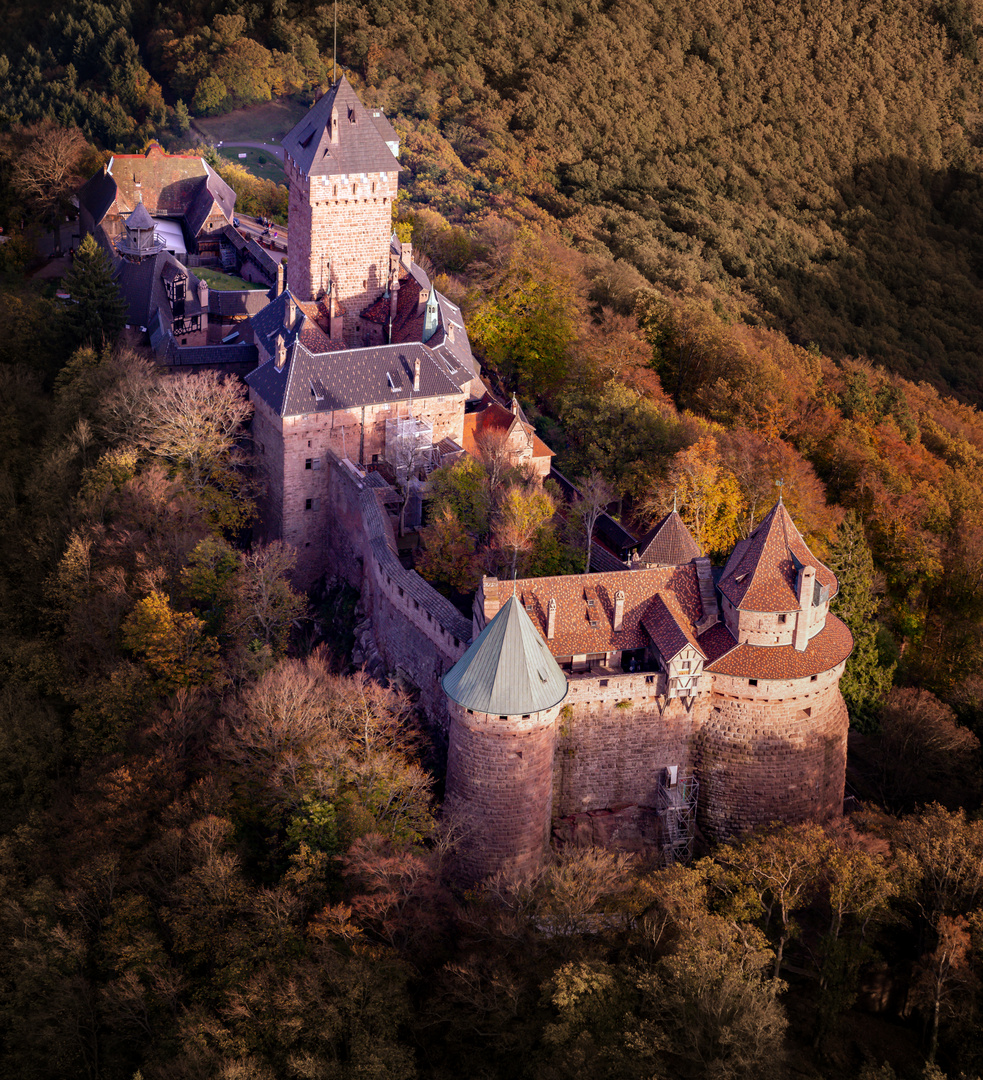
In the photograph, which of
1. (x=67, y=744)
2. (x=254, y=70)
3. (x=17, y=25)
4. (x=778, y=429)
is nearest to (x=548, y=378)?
(x=778, y=429)

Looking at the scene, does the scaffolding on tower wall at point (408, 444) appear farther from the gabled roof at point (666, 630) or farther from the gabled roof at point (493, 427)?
the gabled roof at point (666, 630)

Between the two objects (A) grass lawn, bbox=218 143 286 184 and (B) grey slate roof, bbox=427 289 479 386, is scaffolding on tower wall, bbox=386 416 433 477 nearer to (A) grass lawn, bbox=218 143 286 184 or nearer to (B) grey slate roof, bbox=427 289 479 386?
(B) grey slate roof, bbox=427 289 479 386

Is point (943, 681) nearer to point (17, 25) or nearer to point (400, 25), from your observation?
point (400, 25)

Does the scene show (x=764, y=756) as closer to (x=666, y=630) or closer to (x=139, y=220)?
(x=666, y=630)

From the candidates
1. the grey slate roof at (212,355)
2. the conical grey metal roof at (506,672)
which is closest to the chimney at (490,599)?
the conical grey metal roof at (506,672)

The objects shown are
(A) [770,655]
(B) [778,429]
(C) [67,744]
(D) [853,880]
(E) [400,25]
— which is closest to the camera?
(D) [853,880]

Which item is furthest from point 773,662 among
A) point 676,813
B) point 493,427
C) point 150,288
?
point 150,288
